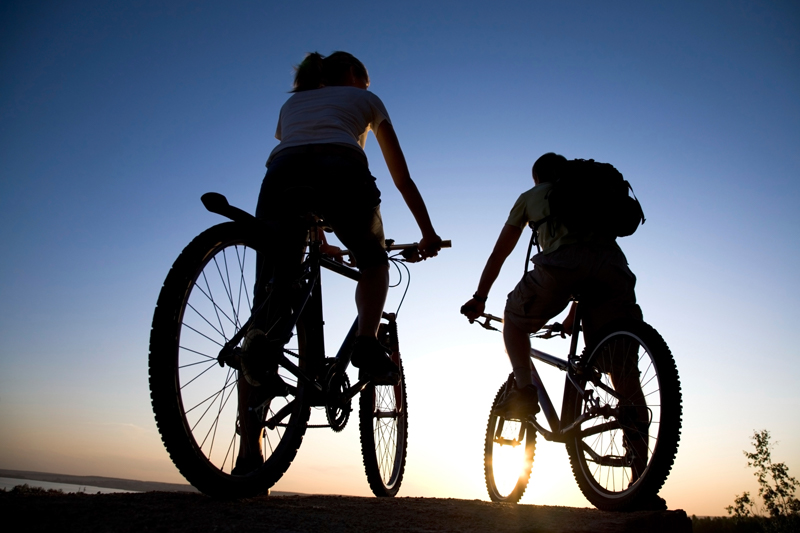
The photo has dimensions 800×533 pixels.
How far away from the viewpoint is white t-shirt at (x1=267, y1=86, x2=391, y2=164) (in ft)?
9.21

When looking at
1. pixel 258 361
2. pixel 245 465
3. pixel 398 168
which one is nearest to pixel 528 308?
pixel 398 168

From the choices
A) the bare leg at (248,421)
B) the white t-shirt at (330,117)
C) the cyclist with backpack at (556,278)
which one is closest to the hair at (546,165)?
the cyclist with backpack at (556,278)

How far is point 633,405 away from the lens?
2.74m

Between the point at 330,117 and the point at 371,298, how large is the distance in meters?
0.96

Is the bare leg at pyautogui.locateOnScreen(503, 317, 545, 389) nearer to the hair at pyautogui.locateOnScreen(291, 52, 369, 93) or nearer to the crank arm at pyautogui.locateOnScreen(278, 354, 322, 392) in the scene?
the crank arm at pyautogui.locateOnScreen(278, 354, 322, 392)

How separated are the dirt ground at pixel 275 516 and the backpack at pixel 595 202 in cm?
155

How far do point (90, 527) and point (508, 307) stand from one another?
2600 millimetres

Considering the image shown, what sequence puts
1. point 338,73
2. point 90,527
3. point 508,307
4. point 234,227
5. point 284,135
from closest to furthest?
Result: point 90,527
point 234,227
point 284,135
point 338,73
point 508,307

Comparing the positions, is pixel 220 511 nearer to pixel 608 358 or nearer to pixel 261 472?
pixel 261 472

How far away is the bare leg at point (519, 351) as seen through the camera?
11.9ft

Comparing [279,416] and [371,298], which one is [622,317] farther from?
[279,416]

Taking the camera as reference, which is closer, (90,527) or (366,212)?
(90,527)

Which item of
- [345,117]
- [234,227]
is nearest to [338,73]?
[345,117]

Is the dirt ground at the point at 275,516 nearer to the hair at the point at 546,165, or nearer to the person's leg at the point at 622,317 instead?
the person's leg at the point at 622,317
